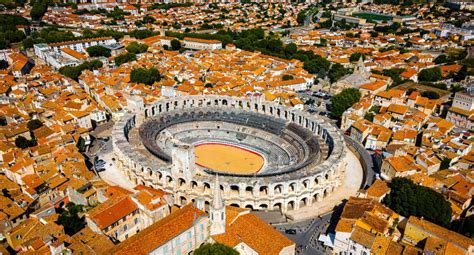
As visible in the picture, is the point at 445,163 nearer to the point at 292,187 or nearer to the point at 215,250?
the point at 292,187

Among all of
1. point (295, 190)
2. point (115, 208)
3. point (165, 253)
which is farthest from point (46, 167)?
point (295, 190)

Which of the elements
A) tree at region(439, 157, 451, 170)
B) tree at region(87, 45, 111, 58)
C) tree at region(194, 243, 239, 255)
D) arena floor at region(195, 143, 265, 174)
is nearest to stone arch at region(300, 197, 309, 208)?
arena floor at region(195, 143, 265, 174)

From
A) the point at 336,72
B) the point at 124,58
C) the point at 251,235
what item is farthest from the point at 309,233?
the point at 124,58

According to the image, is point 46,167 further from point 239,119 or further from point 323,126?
point 323,126

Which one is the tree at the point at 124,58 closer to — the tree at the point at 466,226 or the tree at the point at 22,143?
the tree at the point at 22,143

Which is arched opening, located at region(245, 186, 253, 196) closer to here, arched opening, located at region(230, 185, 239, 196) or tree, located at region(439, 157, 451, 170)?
arched opening, located at region(230, 185, 239, 196)

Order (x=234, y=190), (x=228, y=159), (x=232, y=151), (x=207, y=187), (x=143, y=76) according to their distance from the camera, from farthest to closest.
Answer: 1. (x=143, y=76)
2. (x=232, y=151)
3. (x=228, y=159)
4. (x=234, y=190)
5. (x=207, y=187)

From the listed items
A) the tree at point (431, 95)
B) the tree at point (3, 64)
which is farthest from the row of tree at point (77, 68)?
the tree at point (431, 95)
